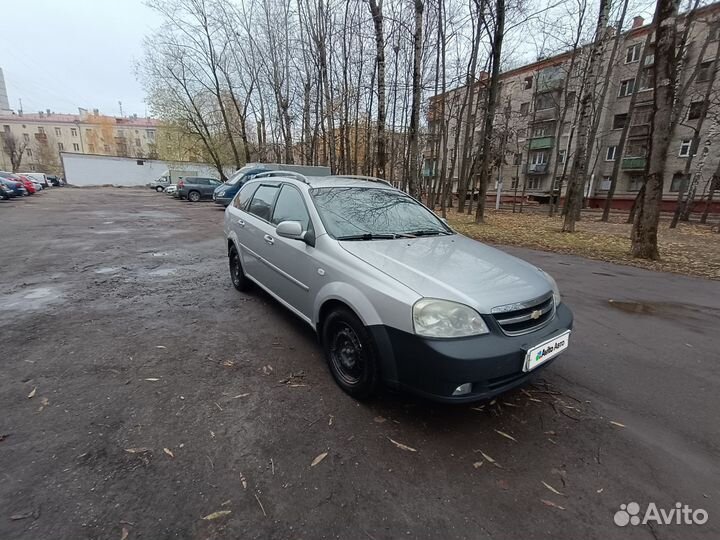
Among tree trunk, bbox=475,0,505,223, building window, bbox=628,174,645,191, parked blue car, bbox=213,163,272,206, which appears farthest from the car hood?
building window, bbox=628,174,645,191

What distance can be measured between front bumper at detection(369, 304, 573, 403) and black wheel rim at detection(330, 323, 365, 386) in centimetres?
30

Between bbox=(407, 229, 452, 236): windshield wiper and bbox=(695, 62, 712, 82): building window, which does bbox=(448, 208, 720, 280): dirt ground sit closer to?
bbox=(407, 229, 452, 236): windshield wiper

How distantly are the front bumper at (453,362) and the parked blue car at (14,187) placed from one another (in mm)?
29189

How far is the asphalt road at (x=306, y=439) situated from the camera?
1.67m

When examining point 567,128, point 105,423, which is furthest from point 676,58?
point 567,128

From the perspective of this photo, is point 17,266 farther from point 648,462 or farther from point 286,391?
point 648,462

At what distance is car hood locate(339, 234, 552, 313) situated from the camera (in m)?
2.19

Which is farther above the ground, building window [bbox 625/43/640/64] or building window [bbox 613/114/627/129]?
building window [bbox 625/43/640/64]

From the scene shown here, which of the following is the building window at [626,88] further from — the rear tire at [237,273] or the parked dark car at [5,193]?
the parked dark car at [5,193]

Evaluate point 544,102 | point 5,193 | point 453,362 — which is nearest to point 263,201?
point 453,362

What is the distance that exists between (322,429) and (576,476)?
5.07 feet

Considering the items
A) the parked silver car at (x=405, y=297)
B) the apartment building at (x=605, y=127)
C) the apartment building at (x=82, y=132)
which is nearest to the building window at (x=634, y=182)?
the apartment building at (x=605, y=127)

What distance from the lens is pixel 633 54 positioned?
97.2 feet

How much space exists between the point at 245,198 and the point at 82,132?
3874 inches
